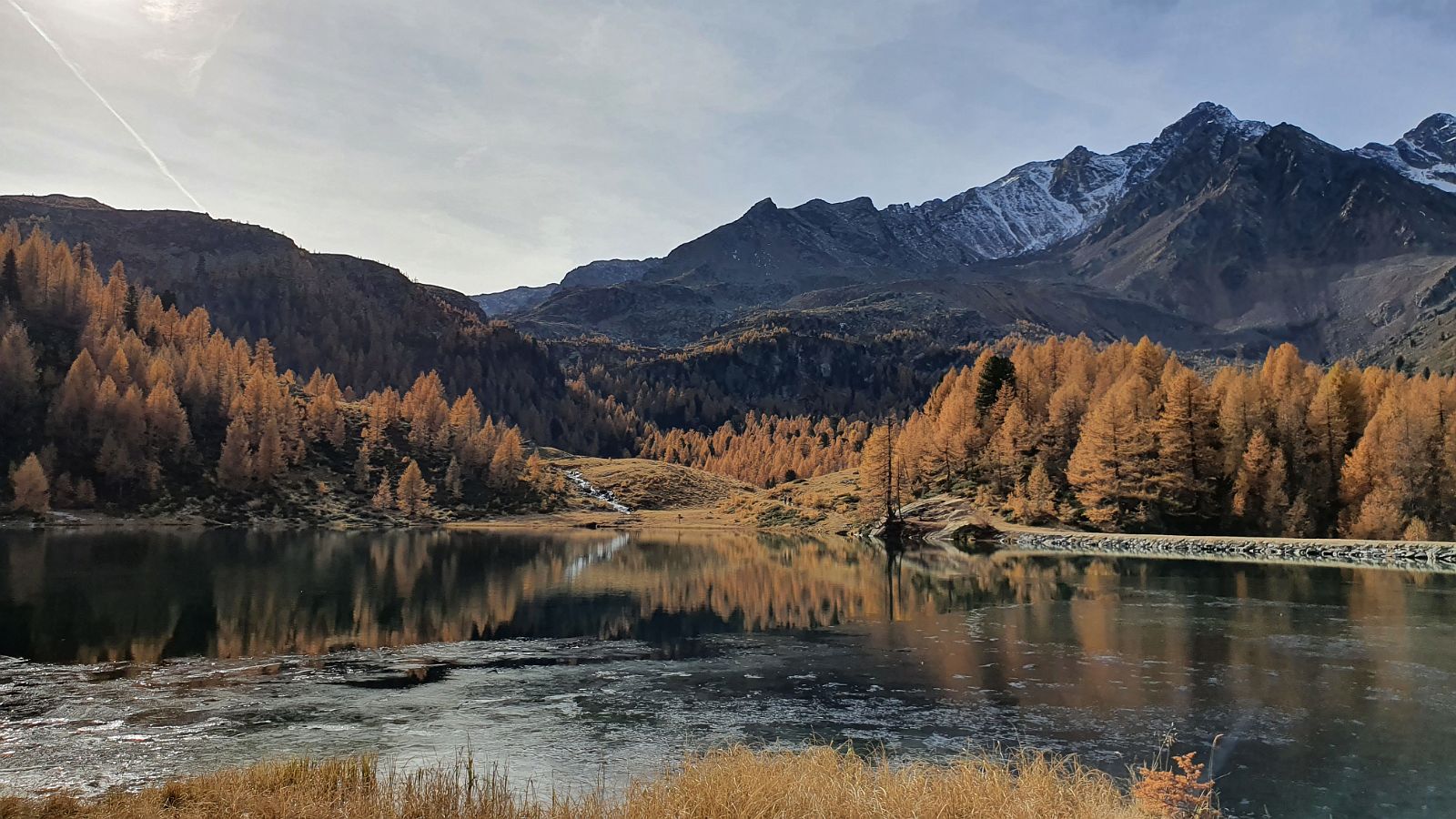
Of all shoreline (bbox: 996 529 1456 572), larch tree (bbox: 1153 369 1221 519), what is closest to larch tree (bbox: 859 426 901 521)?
shoreline (bbox: 996 529 1456 572)

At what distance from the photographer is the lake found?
2291cm

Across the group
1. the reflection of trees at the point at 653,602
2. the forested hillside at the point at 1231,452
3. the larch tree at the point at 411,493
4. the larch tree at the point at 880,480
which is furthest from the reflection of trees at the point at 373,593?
the larch tree at the point at 411,493

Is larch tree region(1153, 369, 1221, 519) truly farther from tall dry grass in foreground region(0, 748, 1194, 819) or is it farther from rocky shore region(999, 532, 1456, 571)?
tall dry grass in foreground region(0, 748, 1194, 819)

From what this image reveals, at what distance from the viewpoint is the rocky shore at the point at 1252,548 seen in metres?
75.1

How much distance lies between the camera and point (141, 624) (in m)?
43.2

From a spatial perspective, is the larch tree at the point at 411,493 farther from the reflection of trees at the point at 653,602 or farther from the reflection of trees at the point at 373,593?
the reflection of trees at the point at 653,602

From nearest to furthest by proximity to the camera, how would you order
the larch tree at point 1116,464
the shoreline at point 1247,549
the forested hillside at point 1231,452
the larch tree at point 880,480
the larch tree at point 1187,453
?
the shoreline at point 1247,549 → the forested hillside at point 1231,452 → the larch tree at point 1187,453 → the larch tree at point 1116,464 → the larch tree at point 880,480

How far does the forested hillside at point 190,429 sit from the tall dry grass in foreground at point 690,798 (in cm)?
12240

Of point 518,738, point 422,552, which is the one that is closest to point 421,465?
point 422,552

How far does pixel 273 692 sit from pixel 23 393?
133 metres

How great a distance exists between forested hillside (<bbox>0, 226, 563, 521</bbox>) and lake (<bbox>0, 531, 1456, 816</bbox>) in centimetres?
6539

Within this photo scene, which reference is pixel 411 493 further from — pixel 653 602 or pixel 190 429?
pixel 653 602

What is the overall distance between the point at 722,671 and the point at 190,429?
448 feet

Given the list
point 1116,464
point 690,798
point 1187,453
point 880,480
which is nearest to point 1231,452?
point 1187,453
